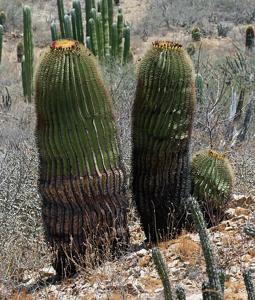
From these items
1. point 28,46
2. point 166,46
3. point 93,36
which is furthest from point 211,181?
point 28,46

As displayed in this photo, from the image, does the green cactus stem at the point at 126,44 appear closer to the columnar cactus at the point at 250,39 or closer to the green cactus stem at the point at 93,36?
the green cactus stem at the point at 93,36

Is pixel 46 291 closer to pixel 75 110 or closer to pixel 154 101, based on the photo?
A: pixel 75 110

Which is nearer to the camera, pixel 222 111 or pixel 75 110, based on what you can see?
pixel 75 110

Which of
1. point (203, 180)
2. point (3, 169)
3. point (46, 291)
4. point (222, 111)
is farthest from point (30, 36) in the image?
point (46, 291)

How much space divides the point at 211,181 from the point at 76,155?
157 centimetres

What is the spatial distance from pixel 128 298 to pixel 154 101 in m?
1.76

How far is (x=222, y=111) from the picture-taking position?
11406mm

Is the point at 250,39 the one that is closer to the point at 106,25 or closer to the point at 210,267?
the point at 106,25

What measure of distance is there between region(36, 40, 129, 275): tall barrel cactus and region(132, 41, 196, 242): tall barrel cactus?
16.4 inches

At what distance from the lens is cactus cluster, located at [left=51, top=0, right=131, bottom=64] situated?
1410cm

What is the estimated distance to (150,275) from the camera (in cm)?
524

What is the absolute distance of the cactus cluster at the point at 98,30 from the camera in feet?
46.3

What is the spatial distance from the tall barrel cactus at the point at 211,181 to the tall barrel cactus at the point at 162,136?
0.20m

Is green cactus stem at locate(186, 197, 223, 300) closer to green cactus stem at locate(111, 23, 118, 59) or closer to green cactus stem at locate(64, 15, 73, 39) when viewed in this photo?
green cactus stem at locate(64, 15, 73, 39)
